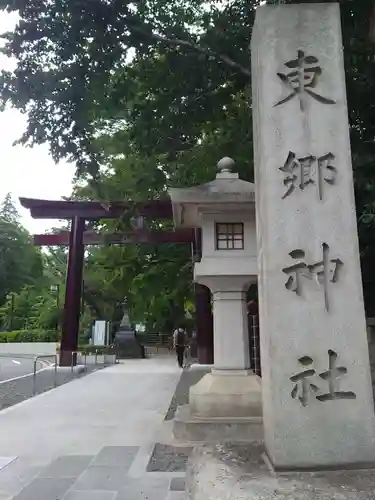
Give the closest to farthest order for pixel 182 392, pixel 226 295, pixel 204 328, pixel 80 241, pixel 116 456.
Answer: pixel 116 456, pixel 226 295, pixel 182 392, pixel 204 328, pixel 80 241

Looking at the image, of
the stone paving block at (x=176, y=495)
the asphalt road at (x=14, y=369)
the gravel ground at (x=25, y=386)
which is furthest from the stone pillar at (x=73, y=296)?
the stone paving block at (x=176, y=495)

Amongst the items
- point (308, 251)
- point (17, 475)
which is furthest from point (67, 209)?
point (308, 251)

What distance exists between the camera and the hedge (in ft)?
100

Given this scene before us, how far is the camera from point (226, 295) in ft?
20.0

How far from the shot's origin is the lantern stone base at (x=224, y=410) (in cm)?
539

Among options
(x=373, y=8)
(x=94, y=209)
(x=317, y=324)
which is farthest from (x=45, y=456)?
(x=94, y=209)

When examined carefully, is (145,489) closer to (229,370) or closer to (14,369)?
(229,370)

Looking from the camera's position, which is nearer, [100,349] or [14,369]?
[14,369]

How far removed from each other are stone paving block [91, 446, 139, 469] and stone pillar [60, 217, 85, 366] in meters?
10.5

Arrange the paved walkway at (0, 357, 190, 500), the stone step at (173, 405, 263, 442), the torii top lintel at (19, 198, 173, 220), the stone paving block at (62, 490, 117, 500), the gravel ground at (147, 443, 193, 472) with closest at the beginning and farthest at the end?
the stone paving block at (62, 490, 117, 500) < the paved walkway at (0, 357, 190, 500) < the gravel ground at (147, 443, 193, 472) < the stone step at (173, 405, 263, 442) < the torii top lintel at (19, 198, 173, 220)

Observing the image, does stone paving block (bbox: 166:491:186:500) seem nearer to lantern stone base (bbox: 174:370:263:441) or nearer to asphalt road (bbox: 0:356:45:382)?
lantern stone base (bbox: 174:370:263:441)

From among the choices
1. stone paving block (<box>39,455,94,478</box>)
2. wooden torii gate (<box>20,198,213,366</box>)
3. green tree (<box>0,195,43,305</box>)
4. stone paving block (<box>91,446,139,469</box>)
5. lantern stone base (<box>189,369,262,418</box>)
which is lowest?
stone paving block (<box>39,455,94,478</box>)

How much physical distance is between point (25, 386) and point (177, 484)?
8806 mm

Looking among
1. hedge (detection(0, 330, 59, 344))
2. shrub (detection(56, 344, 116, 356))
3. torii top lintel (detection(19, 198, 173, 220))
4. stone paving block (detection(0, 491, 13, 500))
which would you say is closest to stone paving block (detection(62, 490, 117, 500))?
stone paving block (detection(0, 491, 13, 500))
